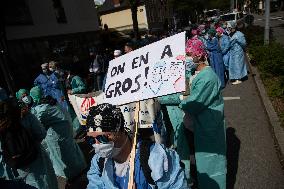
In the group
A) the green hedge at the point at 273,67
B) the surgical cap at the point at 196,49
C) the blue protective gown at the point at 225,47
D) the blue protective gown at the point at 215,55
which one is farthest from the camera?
the blue protective gown at the point at 225,47

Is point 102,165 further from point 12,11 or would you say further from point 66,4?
point 66,4

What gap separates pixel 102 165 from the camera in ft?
8.89

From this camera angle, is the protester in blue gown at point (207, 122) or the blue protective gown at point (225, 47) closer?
the protester in blue gown at point (207, 122)

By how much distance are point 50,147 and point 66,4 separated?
51.2 feet

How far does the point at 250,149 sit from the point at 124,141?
399 centimetres

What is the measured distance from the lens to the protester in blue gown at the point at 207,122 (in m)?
3.99

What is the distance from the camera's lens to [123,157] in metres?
2.64

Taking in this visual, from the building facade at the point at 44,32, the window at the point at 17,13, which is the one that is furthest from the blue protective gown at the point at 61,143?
the window at the point at 17,13

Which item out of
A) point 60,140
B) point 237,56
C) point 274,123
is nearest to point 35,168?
point 60,140

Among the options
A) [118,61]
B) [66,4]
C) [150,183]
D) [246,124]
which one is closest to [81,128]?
[246,124]

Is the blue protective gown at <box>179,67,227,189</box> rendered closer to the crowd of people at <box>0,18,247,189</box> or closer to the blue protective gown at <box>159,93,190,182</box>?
the crowd of people at <box>0,18,247,189</box>

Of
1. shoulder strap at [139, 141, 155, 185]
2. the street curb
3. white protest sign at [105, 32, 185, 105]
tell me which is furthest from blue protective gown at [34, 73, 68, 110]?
shoulder strap at [139, 141, 155, 185]

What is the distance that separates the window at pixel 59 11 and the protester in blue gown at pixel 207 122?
15833 millimetres

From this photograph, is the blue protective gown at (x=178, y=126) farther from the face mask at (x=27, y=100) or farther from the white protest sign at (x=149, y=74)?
the face mask at (x=27, y=100)
